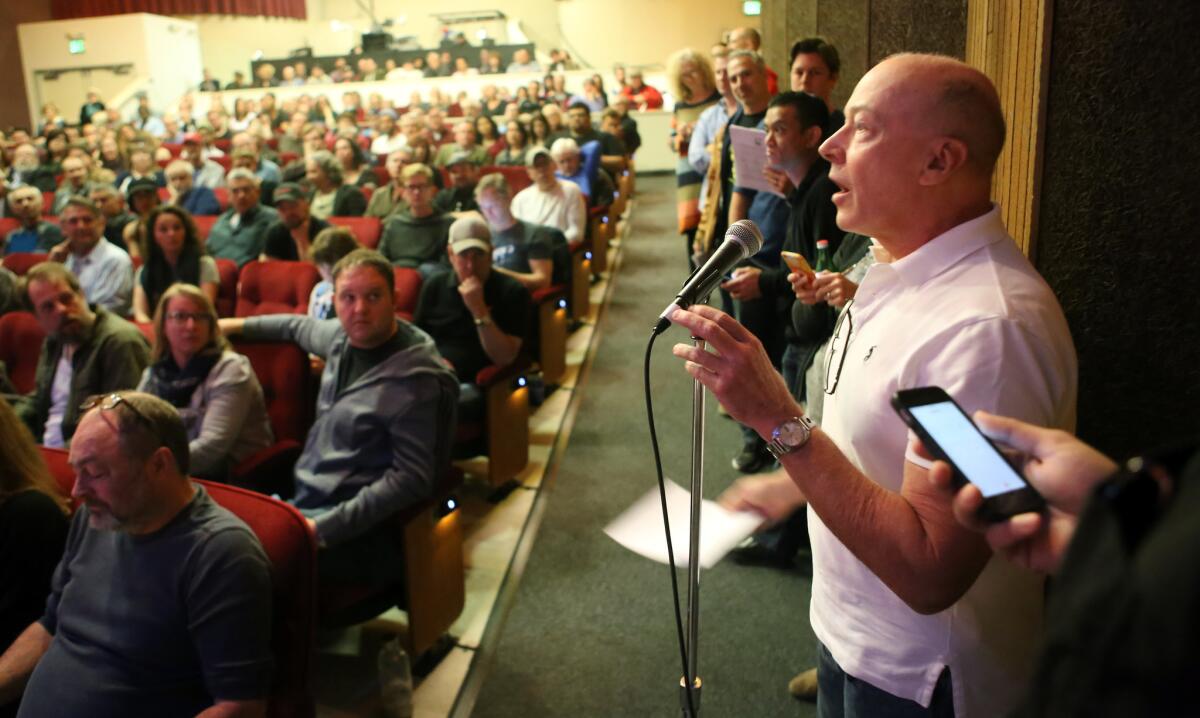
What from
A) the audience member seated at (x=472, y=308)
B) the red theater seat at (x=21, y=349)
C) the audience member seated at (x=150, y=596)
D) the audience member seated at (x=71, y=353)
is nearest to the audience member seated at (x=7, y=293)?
the red theater seat at (x=21, y=349)

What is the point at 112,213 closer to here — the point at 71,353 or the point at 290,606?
the point at 71,353

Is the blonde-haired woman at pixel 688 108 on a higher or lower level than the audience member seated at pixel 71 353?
higher

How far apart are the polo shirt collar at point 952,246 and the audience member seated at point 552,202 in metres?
4.27

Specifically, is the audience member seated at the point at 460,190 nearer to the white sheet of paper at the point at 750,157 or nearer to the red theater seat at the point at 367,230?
the red theater seat at the point at 367,230

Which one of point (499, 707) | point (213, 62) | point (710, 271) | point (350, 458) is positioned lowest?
point (499, 707)

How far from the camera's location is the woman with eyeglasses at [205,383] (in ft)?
8.66

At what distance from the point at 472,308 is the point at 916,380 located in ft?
8.52

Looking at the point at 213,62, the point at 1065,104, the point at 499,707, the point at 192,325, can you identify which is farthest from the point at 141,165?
the point at 213,62

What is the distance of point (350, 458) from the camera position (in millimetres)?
2408

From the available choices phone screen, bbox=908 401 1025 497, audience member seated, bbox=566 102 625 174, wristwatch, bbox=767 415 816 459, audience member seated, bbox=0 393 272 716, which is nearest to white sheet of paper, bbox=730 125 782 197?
audience member seated, bbox=0 393 272 716

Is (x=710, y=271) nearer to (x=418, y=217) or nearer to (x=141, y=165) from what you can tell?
(x=418, y=217)

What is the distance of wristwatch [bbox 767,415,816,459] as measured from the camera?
0.93m

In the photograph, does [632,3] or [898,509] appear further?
[632,3]

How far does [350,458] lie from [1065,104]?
1823 mm
